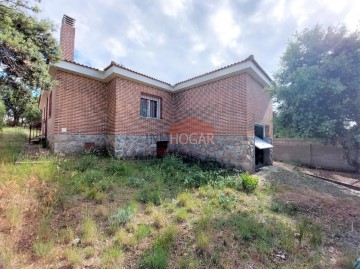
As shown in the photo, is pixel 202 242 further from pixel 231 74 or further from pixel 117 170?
pixel 231 74

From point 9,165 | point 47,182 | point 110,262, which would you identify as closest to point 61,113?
point 9,165

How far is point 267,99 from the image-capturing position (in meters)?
13.8

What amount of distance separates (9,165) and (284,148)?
63.2 feet

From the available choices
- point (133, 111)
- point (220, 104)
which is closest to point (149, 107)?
point (133, 111)

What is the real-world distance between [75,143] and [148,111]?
15.8 ft

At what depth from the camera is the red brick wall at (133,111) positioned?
419 inches

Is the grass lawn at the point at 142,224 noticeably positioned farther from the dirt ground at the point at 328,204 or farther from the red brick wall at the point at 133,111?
the red brick wall at the point at 133,111

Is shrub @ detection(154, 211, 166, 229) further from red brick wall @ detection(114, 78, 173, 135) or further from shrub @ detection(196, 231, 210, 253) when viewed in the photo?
→ red brick wall @ detection(114, 78, 173, 135)

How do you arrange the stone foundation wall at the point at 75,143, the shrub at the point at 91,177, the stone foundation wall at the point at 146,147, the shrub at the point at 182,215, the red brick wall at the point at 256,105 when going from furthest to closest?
the red brick wall at the point at 256,105
the stone foundation wall at the point at 146,147
the stone foundation wall at the point at 75,143
the shrub at the point at 91,177
the shrub at the point at 182,215

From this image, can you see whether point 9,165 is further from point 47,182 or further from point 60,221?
point 60,221

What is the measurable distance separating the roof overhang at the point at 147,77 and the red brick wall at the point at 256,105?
552 millimetres

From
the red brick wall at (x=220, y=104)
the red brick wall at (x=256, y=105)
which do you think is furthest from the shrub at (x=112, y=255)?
the red brick wall at (x=256, y=105)

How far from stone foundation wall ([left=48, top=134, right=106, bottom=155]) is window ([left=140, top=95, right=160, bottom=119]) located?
9.96 feet

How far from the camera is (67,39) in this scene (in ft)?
38.1
